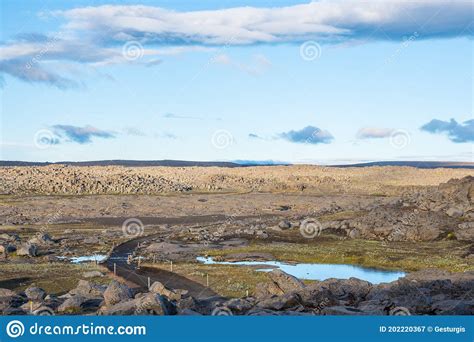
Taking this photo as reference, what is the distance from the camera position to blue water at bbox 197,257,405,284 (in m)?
65.0

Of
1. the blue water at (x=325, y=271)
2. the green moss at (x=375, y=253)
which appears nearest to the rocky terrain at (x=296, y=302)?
the blue water at (x=325, y=271)

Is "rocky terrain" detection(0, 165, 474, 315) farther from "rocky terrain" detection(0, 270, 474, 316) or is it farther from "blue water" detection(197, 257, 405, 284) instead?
"blue water" detection(197, 257, 405, 284)

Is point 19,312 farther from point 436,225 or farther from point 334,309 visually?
point 436,225

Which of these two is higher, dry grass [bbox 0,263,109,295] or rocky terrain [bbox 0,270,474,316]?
rocky terrain [bbox 0,270,474,316]

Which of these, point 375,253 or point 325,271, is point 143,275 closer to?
point 325,271

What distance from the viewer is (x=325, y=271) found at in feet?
228

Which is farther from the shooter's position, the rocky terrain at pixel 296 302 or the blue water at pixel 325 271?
the blue water at pixel 325 271

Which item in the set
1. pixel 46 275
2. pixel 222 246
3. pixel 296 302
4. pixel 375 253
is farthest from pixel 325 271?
pixel 296 302

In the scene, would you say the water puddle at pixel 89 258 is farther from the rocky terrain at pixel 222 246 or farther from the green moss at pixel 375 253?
the green moss at pixel 375 253

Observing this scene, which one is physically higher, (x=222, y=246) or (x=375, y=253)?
(x=375, y=253)

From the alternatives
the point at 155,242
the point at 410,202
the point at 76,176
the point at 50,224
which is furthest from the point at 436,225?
the point at 76,176

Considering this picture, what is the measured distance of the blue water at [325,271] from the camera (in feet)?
213

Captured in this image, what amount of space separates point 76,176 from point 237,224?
3238 inches

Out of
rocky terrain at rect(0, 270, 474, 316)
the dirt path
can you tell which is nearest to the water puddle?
the dirt path
